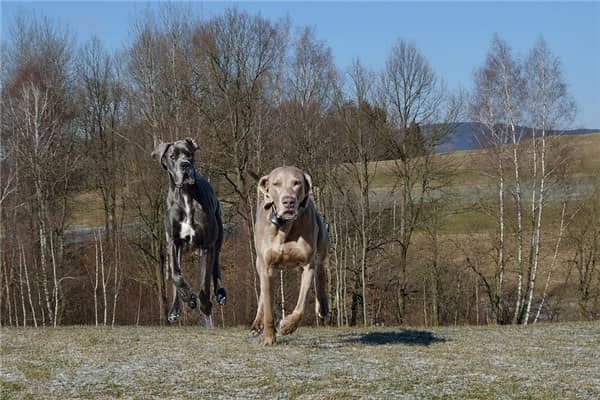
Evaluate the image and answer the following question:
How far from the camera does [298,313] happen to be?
9484 mm

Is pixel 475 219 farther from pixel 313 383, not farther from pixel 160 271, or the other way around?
pixel 313 383

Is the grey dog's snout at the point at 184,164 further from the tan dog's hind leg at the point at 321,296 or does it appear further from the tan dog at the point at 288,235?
the tan dog's hind leg at the point at 321,296

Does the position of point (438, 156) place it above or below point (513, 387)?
above

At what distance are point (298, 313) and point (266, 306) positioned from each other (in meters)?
1.33

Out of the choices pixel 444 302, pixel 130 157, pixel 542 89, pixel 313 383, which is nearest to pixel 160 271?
pixel 130 157

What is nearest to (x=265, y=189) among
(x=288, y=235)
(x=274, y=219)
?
(x=274, y=219)

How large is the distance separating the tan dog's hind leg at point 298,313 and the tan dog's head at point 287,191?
0.84 m

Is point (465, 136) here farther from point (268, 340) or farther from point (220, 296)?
point (220, 296)

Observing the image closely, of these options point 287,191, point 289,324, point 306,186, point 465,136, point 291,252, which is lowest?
point 289,324

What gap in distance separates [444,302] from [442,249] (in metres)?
3.31

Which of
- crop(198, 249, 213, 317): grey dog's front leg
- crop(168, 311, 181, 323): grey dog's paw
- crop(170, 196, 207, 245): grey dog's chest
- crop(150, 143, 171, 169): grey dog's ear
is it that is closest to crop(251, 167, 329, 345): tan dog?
crop(198, 249, 213, 317): grey dog's front leg

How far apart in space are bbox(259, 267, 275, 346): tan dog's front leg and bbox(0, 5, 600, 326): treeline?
18096mm

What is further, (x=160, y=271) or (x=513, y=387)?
(x=160, y=271)

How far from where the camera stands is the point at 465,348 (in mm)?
12969
